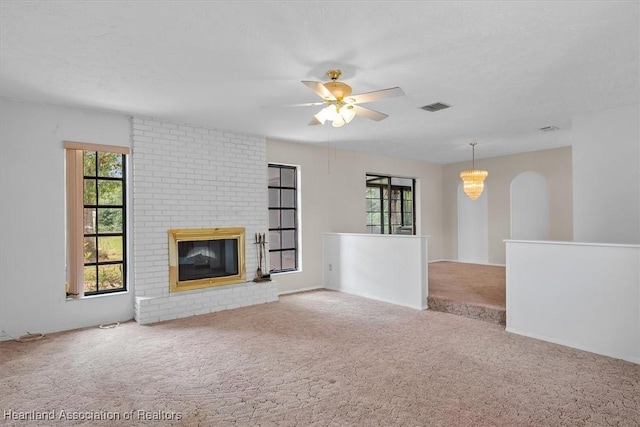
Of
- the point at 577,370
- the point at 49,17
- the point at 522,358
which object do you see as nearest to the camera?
the point at 49,17

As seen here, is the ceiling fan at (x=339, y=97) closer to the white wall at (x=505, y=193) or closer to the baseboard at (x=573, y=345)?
the baseboard at (x=573, y=345)

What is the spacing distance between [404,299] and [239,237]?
2.68 m

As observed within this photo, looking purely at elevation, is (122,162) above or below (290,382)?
above

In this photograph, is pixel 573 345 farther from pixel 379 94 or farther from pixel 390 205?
pixel 390 205

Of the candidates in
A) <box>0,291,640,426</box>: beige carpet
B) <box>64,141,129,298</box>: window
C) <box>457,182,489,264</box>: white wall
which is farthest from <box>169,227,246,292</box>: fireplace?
<box>457,182,489,264</box>: white wall

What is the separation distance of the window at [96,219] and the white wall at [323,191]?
2381 millimetres

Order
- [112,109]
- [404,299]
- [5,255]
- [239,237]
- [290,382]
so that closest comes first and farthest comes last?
1. [290,382]
2. [5,255]
3. [112,109]
4. [404,299]
5. [239,237]

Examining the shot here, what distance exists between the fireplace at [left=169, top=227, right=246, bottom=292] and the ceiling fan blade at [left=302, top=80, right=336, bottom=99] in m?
3.07

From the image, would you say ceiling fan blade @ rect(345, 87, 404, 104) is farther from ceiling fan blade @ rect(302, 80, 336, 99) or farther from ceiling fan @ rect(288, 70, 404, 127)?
ceiling fan blade @ rect(302, 80, 336, 99)

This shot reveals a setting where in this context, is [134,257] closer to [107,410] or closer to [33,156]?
[33,156]

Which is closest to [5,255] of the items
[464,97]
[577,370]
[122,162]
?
[122,162]

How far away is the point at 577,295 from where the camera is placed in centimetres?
365

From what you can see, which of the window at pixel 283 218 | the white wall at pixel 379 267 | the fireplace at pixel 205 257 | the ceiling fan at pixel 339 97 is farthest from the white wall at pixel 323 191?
the ceiling fan at pixel 339 97

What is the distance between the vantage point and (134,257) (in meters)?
4.76
